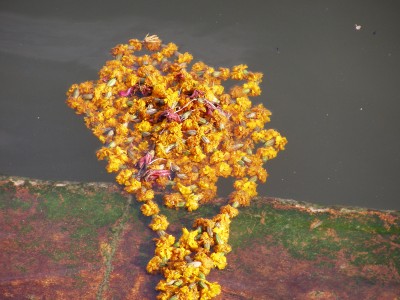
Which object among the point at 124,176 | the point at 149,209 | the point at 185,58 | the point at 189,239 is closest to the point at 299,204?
the point at 189,239

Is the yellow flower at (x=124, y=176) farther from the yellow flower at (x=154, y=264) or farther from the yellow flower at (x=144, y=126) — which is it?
the yellow flower at (x=154, y=264)

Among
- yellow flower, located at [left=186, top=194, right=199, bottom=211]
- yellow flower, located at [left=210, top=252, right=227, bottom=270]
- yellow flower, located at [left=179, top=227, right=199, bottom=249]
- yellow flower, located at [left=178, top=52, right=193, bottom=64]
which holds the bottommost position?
yellow flower, located at [left=210, top=252, right=227, bottom=270]

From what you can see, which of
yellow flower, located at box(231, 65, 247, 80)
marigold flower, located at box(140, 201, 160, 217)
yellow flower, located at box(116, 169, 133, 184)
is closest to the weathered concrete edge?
yellow flower, located at box(116, 169, 133, 184)

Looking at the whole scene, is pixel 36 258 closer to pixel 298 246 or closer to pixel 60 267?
pixel 60 267

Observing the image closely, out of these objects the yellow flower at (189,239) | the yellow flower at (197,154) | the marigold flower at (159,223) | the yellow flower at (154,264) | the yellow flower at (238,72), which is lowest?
the yellow flower at (154,264)

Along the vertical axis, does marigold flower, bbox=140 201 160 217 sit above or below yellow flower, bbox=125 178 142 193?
below

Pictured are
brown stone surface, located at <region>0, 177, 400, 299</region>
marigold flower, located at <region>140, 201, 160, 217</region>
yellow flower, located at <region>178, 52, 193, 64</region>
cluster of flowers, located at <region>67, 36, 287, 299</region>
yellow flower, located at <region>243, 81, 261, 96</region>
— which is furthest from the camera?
yellow flower, located at <region>178, 52, 193, 64</region>

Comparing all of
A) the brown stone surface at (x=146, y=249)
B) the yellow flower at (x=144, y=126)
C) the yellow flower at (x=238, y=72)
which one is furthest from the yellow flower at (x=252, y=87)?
the brown stone surface at (x=146, y=249)

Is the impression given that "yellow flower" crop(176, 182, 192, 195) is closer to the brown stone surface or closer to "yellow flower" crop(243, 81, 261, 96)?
the brown stone surface

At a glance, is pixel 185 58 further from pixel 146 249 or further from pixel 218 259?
pixel 218 259

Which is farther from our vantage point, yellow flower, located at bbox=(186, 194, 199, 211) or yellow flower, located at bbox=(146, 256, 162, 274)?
yellow flower, located at bbox=(186, 194, 199, 211)
